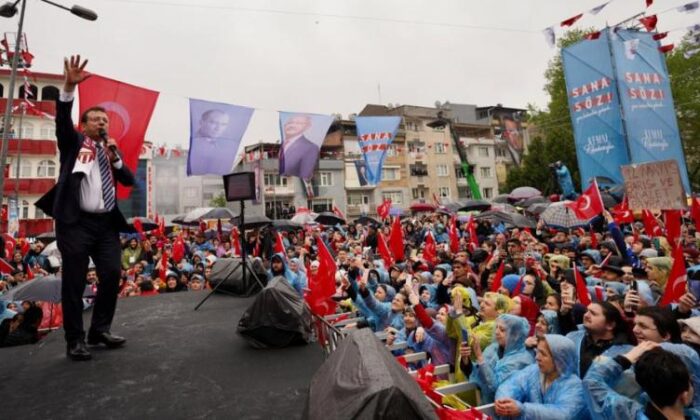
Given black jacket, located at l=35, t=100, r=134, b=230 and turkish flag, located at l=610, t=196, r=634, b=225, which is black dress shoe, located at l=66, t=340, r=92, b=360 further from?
turkish flag, located at l=610, t=196, r=634, b=225

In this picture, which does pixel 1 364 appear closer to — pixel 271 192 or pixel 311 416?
pixel 311 416

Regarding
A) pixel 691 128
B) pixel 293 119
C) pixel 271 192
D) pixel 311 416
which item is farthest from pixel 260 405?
pixel 271 192

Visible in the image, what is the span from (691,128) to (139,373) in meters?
34.8

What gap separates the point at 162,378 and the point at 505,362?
8.25 feet

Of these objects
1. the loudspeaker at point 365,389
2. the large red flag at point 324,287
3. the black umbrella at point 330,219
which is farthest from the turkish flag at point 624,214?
the black umbrella at point 330,219

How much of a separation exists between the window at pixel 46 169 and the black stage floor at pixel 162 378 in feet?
127

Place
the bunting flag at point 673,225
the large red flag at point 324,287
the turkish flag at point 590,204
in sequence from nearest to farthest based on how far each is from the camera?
the large red flag at point 324,287 → the bunting flag at point 673,225 → the turkish flag at point 590,204

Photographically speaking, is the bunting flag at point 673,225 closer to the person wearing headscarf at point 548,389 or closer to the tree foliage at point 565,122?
the person wearing headscarf at point 548,389

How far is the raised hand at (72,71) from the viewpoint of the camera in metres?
2.71

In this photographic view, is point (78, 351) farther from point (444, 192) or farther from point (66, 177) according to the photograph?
point (444, 192)

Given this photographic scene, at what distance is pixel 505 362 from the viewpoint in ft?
10.9

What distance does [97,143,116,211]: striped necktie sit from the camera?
3062 millimetres

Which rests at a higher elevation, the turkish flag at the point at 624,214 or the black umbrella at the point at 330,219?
the black umbrella at the point at 330,219

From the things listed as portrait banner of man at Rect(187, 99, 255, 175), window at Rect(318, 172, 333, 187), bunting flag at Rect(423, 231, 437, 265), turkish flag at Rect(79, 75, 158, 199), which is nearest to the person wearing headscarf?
turkish flag at Rect(79, 75, 158, 199)
